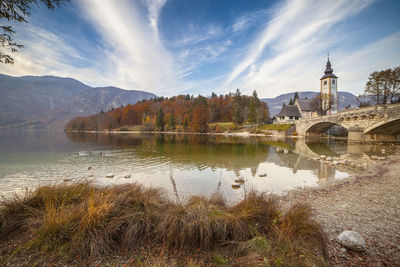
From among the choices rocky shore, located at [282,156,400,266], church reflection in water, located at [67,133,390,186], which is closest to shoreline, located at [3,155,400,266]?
rocky shore, located at [282,156,400,266]

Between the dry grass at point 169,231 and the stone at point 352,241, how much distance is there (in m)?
0.44

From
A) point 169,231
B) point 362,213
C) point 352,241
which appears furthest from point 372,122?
point 169,231

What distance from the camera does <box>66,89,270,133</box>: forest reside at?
85.3 m

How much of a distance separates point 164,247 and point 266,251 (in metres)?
2.20

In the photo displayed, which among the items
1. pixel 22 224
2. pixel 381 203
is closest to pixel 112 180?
pixel 22 224

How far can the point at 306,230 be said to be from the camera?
419 cm

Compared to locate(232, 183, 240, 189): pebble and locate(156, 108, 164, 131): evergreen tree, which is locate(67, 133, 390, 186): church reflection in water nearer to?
locate(232, 183, 240, 189): pebble

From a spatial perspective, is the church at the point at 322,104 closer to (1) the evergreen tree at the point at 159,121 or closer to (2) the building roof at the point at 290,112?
(2) the building roof at the point at 290,112

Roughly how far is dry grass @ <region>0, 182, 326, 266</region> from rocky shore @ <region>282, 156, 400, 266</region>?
74 cm

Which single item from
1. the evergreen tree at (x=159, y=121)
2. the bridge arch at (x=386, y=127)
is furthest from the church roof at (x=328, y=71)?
the evergreen tree at (x=159, y=121)

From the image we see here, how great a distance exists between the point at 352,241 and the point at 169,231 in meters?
4.24

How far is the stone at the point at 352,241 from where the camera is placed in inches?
160

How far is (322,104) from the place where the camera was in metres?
69.3

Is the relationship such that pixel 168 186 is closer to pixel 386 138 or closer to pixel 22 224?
pixel 22 224
